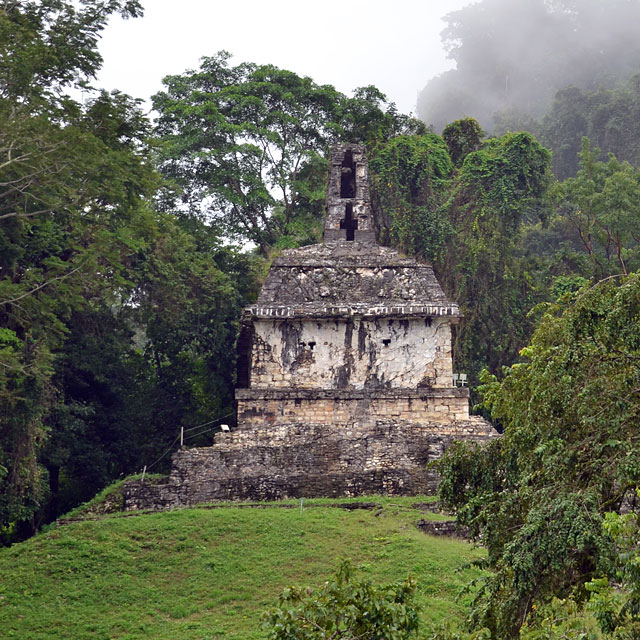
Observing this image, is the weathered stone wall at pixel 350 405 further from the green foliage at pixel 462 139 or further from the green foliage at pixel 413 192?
the green foliage at pixel 462 139

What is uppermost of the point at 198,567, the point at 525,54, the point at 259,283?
the point at 525,54

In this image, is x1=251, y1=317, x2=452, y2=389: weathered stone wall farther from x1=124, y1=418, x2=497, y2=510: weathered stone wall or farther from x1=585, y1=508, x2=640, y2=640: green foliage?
x1=585, y1=508, x2=640, y2=640: green foliage

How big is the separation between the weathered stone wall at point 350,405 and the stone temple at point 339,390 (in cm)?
2

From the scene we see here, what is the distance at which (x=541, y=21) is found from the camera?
7444 centimetres

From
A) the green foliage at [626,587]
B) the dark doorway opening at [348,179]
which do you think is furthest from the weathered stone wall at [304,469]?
the green foliage at [626,587]

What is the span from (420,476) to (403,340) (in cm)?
388

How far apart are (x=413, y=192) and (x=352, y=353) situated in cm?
1201

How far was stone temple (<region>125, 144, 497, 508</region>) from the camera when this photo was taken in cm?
1712

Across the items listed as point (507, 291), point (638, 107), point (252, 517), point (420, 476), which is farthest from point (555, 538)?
point (638, 107)

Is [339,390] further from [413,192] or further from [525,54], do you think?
[525,54]

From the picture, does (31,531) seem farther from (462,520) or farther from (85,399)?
(462,520)

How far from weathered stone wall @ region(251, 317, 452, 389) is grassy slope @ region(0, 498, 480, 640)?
479 centimetres

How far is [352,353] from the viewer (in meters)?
20.2

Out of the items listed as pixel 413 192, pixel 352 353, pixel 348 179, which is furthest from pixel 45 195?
pixel 413 192
